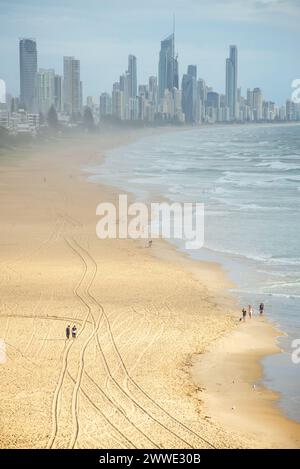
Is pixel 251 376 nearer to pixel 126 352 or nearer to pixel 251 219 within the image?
pixel 126 352

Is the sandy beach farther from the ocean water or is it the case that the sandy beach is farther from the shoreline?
the ocean water

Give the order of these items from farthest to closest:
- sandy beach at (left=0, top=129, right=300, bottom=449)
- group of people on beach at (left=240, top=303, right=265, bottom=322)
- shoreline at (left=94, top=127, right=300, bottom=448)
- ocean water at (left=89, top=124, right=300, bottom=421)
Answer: group of people on beach at (left=240, top=303, right=265, bottom=322), ocean water at (left=89, top=124, right=300, bottom=421), shoreline at (left=94, top=127, right=300, bottom=448), sandy beach at (left=0, top=129, right=300, bottom=449)

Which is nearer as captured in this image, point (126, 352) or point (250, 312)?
point (126, 352)

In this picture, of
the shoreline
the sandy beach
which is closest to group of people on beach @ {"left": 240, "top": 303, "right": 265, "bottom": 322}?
the shoreline

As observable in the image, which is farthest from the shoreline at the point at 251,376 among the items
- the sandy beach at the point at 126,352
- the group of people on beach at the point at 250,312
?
the group of people on beach at the point at 250,312

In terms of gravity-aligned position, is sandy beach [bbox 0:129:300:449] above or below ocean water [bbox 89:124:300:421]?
below

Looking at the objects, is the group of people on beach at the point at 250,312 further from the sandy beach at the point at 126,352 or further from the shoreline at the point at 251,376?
the sandy beach at the point at 126,352

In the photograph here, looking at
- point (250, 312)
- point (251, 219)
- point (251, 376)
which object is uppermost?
point (251, 219)

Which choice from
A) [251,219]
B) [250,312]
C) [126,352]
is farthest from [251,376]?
[251,219]
